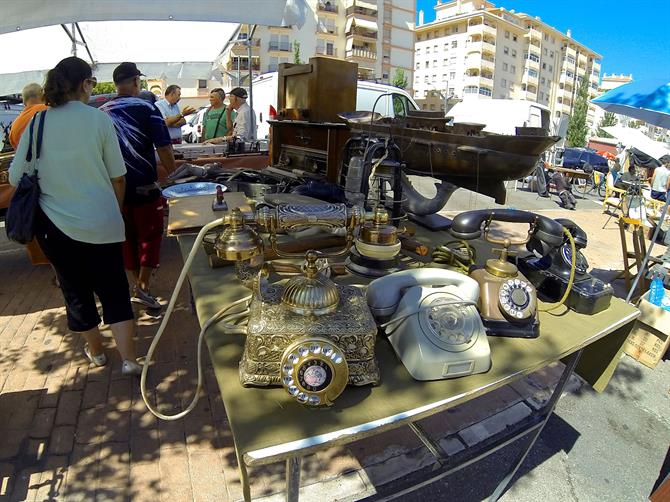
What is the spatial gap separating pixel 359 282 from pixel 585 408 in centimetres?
192

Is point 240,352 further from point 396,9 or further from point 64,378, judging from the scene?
point 396,9

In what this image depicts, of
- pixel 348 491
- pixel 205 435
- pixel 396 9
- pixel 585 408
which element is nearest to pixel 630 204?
pixel 585 408

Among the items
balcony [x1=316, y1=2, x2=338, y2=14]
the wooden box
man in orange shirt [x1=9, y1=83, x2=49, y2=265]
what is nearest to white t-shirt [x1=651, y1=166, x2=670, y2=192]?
Result: the wooden box

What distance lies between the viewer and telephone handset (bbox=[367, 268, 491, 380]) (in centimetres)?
112

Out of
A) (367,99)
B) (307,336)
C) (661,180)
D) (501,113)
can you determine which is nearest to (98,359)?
(307,336)

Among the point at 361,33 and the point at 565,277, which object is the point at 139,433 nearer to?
the point at 565,277

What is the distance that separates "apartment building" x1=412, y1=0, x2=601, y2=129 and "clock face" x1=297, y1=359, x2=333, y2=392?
5032 cm

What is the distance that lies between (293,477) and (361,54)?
1927 inches

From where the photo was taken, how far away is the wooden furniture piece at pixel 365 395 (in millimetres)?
912

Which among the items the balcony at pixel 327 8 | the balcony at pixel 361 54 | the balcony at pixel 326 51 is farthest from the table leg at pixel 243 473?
the balcony at pixel 327 8

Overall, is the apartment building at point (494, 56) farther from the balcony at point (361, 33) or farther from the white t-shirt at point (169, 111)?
the white t-shirt at point (169, 111)

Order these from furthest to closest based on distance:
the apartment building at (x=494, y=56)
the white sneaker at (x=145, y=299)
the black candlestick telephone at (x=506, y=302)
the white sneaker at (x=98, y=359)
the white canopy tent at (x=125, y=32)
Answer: the apartment building at (x=494, y=56)
the white sneaker at (x=145, y=299)
the white canopy tent at (x=125, y=32)
the white sneaker at (x=98, y=359)
the black candlestick telephone at (x=506, y=302)

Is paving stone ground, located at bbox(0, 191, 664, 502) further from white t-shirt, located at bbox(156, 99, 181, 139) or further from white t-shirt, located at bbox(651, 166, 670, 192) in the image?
white t-shirt, located at bbox(651, 166, 670, 192)

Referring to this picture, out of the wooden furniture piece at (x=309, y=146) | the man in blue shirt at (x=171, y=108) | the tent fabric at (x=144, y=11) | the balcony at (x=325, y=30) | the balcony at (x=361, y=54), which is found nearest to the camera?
the wooden furniture piece at (x=309, y=146)
